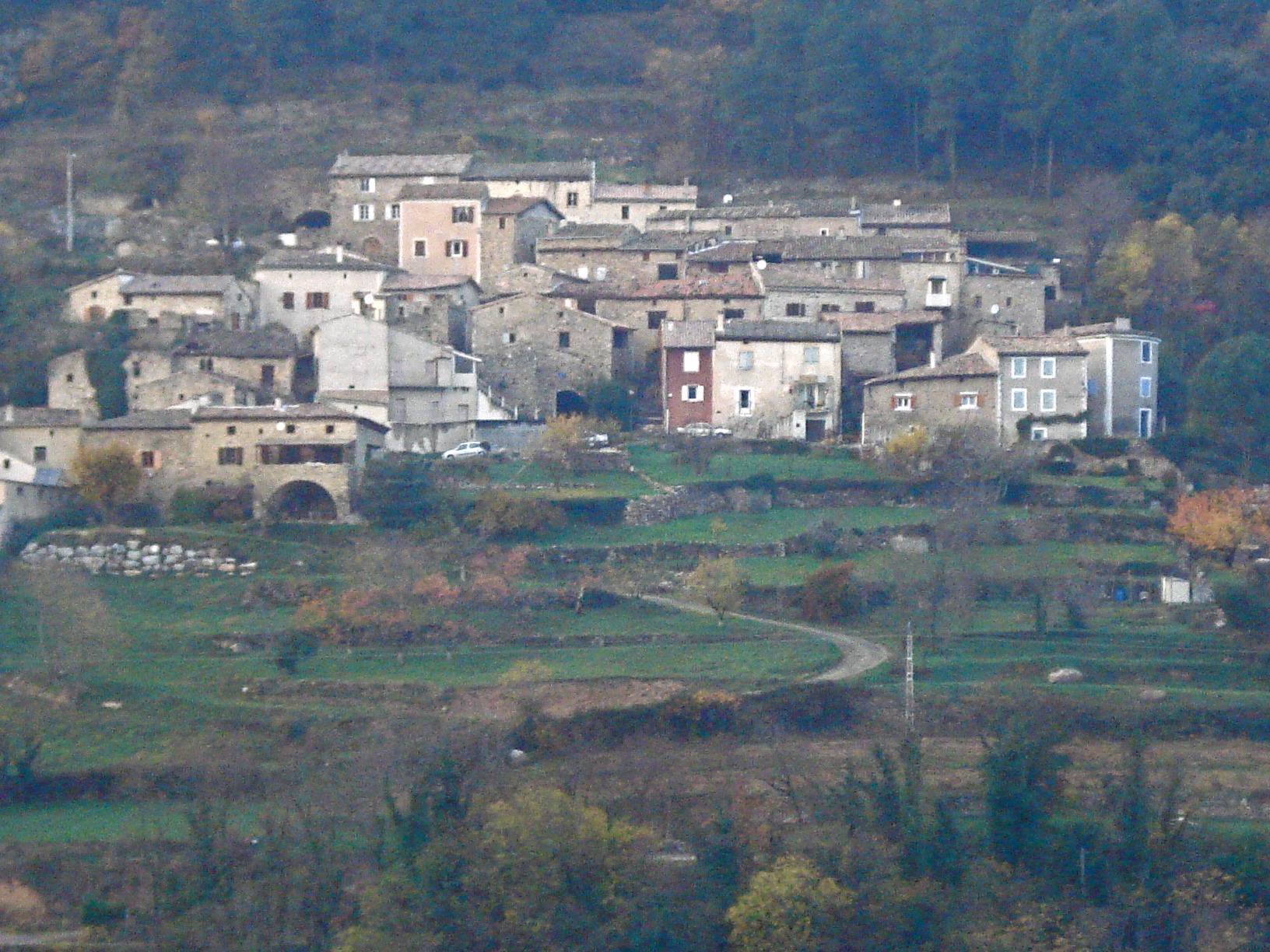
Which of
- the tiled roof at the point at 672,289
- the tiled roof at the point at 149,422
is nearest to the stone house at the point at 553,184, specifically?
the tiled roof at the point at 672,289

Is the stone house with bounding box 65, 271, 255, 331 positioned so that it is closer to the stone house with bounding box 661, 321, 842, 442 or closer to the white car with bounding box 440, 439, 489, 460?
the white car with bounding box 440, 439, 489, 460

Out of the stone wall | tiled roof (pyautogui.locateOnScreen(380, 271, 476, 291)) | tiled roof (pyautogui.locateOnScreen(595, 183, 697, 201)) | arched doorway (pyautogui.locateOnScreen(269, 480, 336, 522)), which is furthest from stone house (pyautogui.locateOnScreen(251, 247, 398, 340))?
the stone wall

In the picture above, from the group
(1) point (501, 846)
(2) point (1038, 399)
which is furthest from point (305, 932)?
(2) point (1038, 399)

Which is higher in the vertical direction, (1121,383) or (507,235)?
(507,235)

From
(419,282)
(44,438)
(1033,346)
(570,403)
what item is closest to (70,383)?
(44,438)

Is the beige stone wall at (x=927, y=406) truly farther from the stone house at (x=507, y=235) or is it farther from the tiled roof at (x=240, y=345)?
the tiled roof at (x=240, y=345)

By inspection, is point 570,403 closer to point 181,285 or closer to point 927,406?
point 927,406

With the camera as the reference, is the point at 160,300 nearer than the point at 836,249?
Yes
